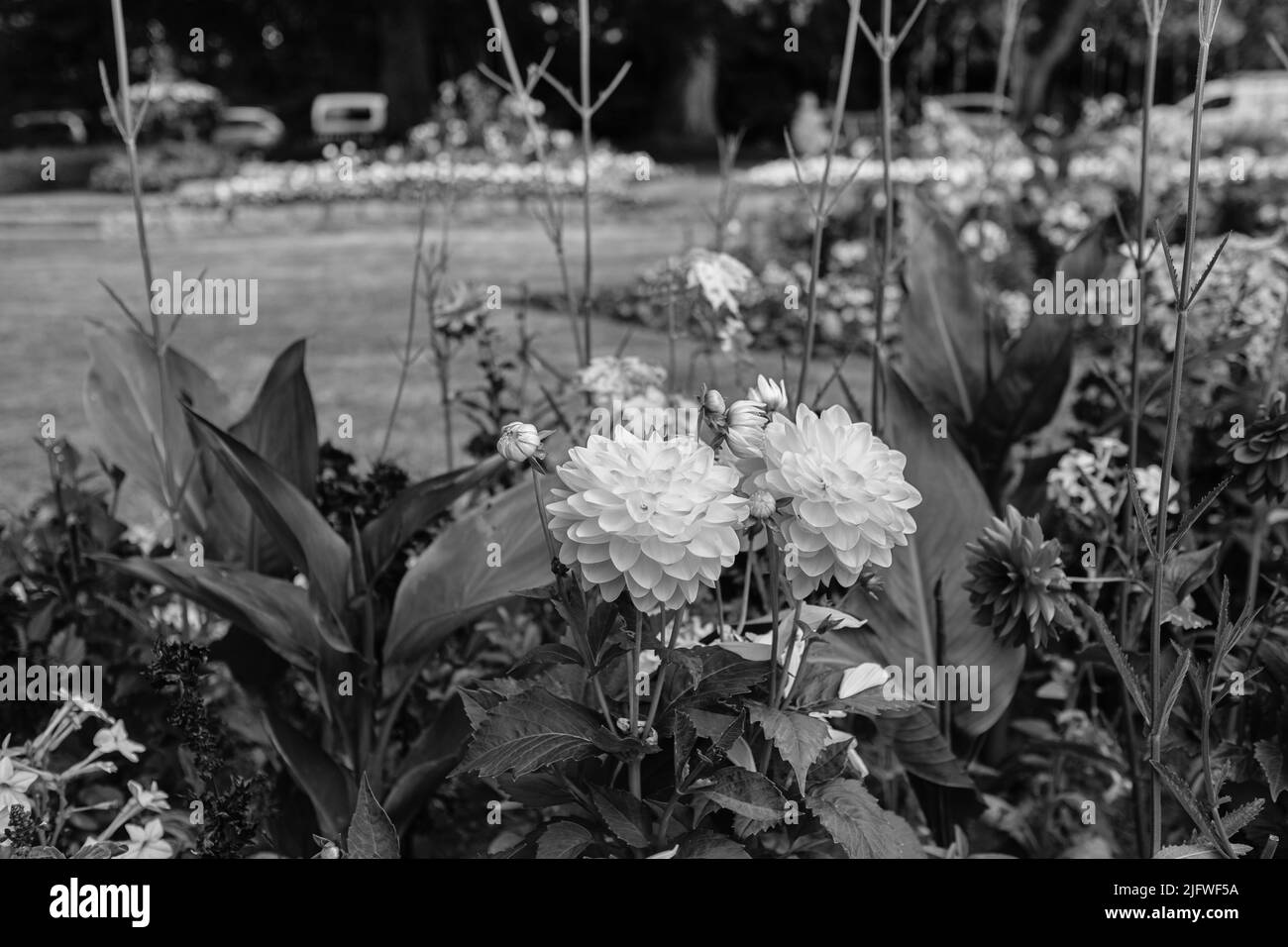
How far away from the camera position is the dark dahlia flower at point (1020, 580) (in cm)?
134

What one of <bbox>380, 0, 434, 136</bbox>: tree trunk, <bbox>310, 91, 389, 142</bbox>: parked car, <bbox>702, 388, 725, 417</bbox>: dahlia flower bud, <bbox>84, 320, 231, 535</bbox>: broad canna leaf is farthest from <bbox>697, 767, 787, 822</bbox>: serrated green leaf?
<bbox>310, 91, 389, 142</bbox>: parked car

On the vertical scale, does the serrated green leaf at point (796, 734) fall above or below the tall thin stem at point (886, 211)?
below

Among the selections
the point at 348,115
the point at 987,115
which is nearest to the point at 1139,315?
the point at 987,115

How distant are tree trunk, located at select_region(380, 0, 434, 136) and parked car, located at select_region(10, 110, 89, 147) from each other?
18.2 feet

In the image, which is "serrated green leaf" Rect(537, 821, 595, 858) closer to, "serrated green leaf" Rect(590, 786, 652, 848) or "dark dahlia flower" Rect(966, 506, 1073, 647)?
"serrated green leaf" Rect(590, 786, 652, 848)

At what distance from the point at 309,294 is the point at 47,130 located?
58.1ft

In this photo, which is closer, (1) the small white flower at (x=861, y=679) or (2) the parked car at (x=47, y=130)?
(1) the small white flower at (x=861, y=679)

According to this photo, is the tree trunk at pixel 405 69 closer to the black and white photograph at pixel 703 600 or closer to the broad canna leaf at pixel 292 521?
the black and white photograph at pixel 703 600

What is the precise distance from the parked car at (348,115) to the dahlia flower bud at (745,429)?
19.4 m

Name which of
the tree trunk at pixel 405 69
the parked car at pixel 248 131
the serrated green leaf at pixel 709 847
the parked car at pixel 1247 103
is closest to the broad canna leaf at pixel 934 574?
the serrated green leaf at pixel 709 847

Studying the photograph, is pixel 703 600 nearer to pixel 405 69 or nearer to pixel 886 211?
pixel 886 211

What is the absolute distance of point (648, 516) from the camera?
3.37 ft
